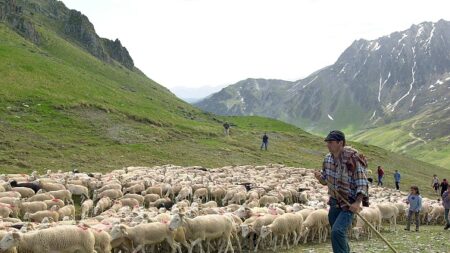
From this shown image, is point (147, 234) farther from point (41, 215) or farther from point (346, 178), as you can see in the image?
point (346, 178)

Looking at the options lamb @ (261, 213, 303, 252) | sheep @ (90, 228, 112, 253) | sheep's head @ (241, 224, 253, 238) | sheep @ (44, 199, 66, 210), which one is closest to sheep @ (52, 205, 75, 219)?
sheep @ (44, 199, 66, 210)

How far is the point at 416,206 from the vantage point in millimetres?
23328

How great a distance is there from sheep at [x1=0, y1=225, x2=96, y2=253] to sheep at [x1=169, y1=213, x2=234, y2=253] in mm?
2873

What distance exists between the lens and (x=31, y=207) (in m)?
19.1

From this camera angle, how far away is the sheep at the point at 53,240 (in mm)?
11508

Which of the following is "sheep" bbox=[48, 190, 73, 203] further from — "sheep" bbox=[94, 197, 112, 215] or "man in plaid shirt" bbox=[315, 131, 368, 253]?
"man in plaid shirt" bbox=[315, 131, 368, 253]

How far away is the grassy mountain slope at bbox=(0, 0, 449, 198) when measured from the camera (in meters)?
40.4

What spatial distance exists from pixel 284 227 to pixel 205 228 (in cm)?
321

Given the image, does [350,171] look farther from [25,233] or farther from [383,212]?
[383,212]

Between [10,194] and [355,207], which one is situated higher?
[355,207]

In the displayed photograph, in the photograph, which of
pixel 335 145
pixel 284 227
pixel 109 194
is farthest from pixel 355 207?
pixel 109 194

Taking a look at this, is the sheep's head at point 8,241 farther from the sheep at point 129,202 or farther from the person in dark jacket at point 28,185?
the person in dark jacket at point 28,185

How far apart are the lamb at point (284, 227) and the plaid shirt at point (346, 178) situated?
6444 mm

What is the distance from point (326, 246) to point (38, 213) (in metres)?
11.2
